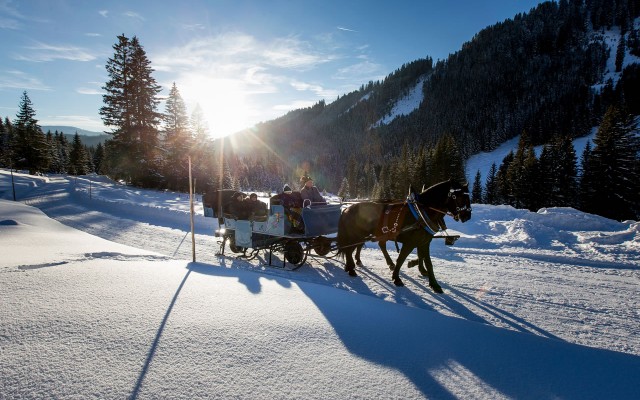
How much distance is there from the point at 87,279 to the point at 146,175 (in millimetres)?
32156

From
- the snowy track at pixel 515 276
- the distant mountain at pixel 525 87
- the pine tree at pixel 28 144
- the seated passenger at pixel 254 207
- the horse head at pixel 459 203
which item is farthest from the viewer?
the distant mountain at pixel 525 87

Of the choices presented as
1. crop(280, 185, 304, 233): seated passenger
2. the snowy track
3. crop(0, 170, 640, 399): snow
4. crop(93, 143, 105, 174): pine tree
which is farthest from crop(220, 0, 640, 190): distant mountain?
crop(0, 170, 640, 399): snow

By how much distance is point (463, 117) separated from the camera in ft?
438

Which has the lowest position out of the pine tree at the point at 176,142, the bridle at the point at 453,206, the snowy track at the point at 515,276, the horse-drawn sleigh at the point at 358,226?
the snowy track at the point at 515,276

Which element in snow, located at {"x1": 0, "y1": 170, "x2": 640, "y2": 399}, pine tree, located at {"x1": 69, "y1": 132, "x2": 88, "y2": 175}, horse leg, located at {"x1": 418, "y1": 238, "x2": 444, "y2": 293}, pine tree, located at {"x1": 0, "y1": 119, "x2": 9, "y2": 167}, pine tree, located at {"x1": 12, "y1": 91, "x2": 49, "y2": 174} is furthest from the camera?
pine tree, located at {"x1": 69, "y1": 132, "x2": 88, "y2": 175}

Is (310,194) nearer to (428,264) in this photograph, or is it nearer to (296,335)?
(428,264)

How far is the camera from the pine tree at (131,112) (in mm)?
31688

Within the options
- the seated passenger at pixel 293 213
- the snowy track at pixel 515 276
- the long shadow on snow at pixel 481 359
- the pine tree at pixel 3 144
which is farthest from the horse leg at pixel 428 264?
the pine tree at pixel 3 144

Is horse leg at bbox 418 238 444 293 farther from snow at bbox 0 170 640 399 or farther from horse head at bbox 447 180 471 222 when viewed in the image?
horse head at bbox 447 180 471 222

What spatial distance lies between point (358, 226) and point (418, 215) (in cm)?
167

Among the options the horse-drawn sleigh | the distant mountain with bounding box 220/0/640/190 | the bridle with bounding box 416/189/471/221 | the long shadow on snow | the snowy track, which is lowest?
the snowy track

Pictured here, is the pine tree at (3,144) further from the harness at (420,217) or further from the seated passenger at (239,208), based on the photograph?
the harness at (420,217)

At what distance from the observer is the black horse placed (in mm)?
6777

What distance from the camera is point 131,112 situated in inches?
1256
